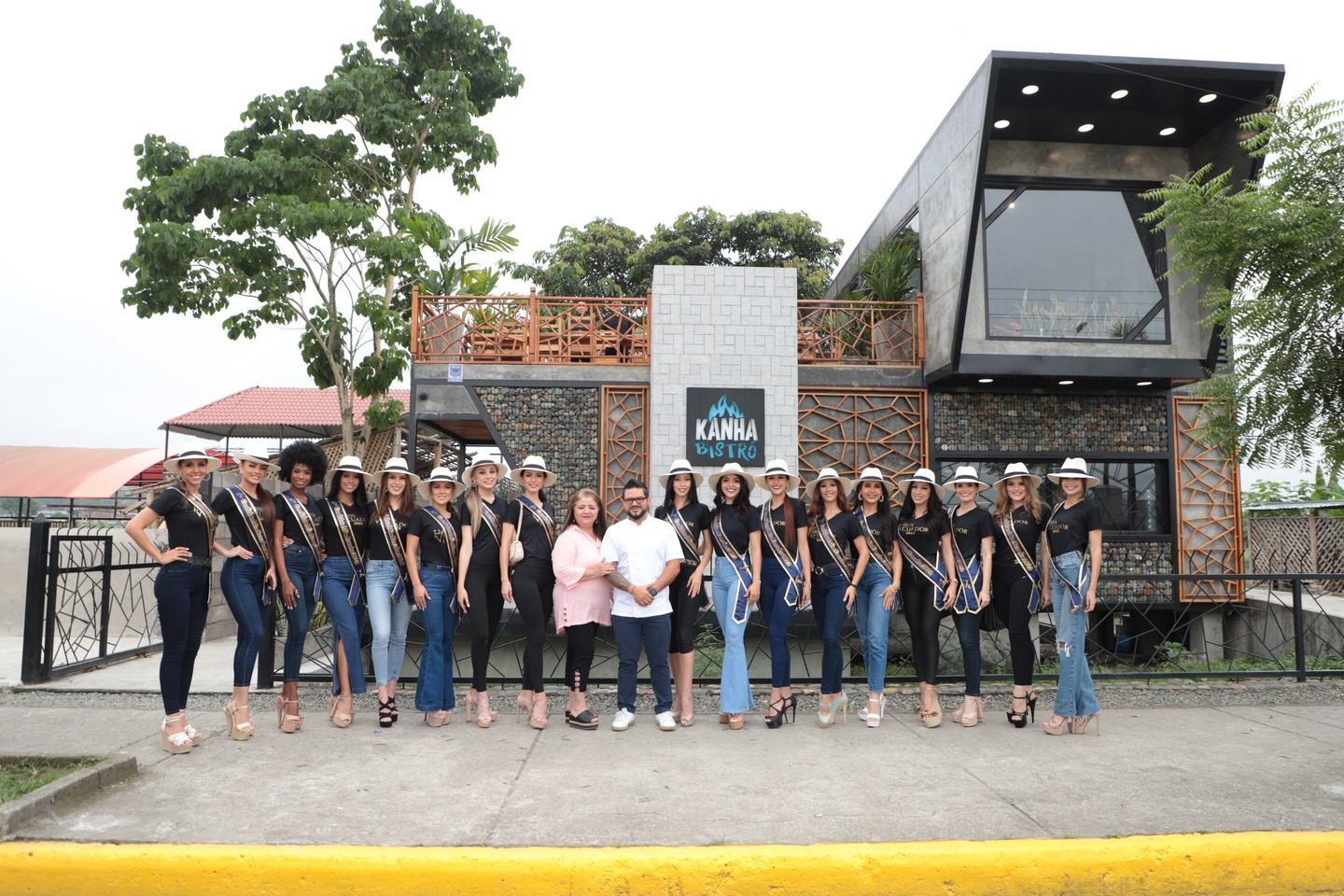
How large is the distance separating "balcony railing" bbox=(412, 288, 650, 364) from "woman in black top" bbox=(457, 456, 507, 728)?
655cm

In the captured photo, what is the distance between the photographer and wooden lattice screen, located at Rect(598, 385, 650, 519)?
1224 centimetres

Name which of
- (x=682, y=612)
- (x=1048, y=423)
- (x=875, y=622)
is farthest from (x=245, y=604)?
(x=1048, y=423)

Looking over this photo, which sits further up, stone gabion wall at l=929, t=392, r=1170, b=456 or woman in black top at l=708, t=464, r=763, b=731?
stone gabion wall at l=929, t=392, r=1170, b=456

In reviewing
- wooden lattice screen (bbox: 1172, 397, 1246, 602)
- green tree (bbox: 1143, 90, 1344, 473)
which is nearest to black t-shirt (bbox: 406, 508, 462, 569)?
green tree (bbox: 1143, 90, 1344, 473)

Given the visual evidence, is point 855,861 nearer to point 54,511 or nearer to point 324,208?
point 324,208

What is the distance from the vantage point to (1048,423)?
12273 mm

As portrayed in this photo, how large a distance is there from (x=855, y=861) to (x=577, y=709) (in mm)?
2709

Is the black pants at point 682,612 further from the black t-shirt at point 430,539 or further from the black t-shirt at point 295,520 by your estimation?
the black t-shirt at point 295,520

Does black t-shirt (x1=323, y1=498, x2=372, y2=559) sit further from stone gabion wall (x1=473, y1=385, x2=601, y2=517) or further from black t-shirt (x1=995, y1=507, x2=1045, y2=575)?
stone gabion wall (x1=473, y1=385, x2=601, y2=517)

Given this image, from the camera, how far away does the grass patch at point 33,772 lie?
4.28 metres

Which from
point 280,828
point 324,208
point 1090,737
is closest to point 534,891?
point 280,828

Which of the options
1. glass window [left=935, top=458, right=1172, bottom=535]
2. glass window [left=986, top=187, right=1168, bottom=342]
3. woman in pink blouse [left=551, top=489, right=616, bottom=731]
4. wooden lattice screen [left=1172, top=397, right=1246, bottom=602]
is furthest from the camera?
glass window [left=935, top=458, right=1172, bottom=535]

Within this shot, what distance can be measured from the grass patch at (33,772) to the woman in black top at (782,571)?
13.1 feet

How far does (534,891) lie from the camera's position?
348 centimetres
